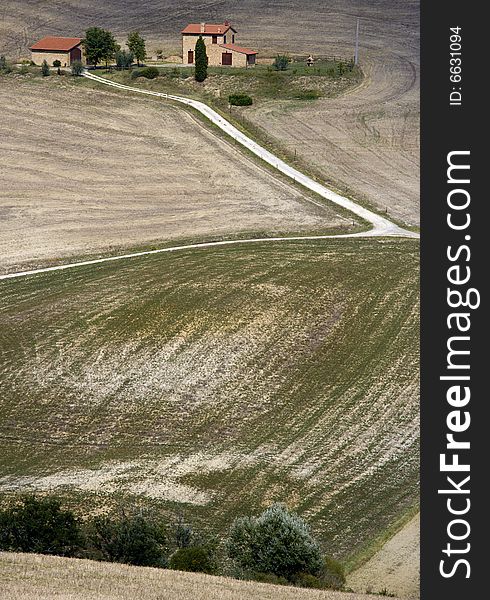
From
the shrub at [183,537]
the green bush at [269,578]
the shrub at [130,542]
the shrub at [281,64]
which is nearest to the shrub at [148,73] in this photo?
the shrub at [281,64]

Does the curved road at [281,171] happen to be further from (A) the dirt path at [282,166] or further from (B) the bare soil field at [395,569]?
(B) the bare soil field at [395,569]

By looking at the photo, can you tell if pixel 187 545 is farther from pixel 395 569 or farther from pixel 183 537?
pixel 395 569

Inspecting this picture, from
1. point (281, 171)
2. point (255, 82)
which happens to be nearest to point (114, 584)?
point (281, 171)

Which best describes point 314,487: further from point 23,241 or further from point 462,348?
point 23,241

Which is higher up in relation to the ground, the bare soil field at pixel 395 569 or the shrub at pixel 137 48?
the shrub at pixel 137 48

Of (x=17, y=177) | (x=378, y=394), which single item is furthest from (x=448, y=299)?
(x=17, y=177)

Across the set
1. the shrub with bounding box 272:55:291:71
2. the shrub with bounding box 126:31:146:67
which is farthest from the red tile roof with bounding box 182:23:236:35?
the shrub with bounding box 272:55:291:71
